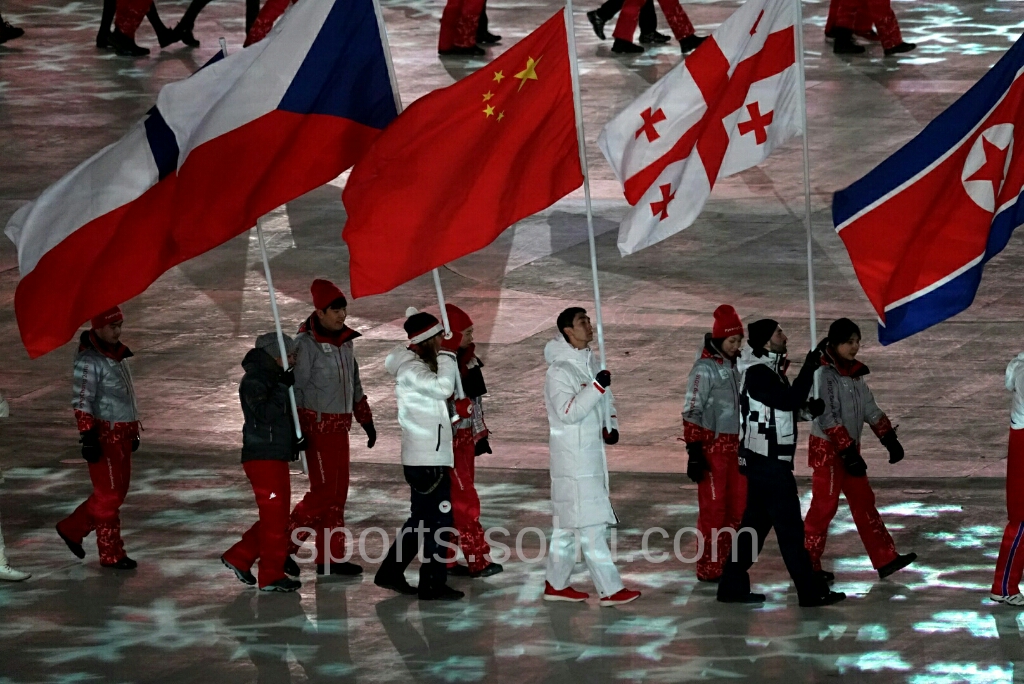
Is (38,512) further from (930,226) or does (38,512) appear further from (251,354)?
(930,226)

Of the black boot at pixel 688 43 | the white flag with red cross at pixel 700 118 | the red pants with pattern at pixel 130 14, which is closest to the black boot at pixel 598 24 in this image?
the black boot at pixel 688 43

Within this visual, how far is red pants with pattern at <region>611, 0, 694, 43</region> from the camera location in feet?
73.3

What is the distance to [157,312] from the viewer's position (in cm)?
1532

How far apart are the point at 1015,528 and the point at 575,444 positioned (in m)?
2.42

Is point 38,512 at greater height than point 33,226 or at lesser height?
lesser

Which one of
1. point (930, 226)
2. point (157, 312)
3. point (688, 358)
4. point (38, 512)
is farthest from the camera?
→ point (157, 312)

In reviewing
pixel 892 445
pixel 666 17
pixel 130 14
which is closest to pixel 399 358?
pixel 892 445

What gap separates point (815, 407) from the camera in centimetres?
917

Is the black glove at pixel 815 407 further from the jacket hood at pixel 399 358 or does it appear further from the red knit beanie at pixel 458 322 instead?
the jacket hood at pixel 399 358

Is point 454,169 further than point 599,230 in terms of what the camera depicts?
No

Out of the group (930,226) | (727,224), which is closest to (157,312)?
(727,224)

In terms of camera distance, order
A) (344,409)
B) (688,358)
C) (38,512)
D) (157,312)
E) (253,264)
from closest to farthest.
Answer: (344,409) → (38,512) → (688,358) → (157,312) → (253,264)

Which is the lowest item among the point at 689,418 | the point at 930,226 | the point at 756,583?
the point at 756,583

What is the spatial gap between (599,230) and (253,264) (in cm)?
344
